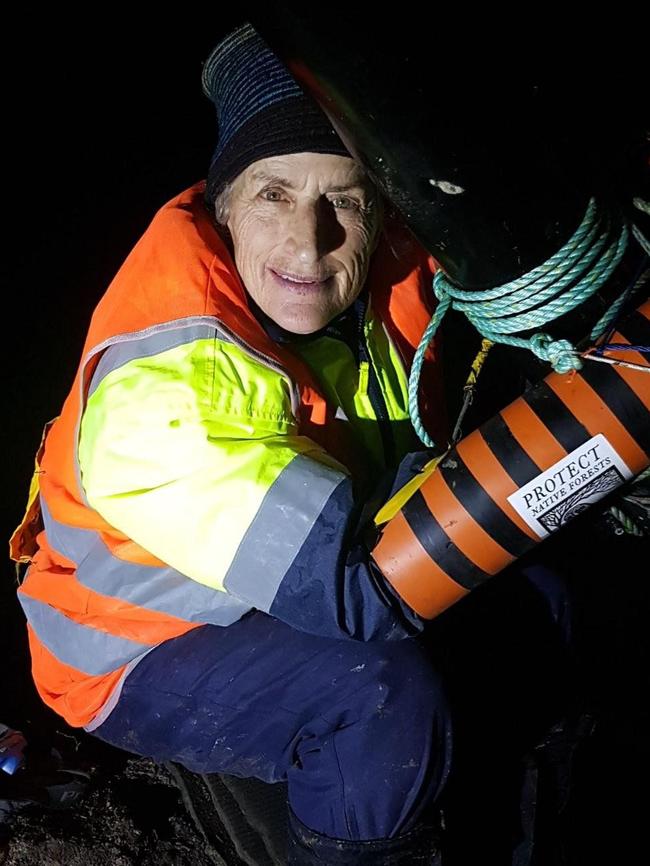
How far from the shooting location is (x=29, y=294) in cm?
225

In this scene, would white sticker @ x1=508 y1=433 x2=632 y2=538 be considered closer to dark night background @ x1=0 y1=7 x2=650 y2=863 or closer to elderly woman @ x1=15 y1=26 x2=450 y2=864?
elderly woman @ x1=15 y1=26 x2=450 y2=864

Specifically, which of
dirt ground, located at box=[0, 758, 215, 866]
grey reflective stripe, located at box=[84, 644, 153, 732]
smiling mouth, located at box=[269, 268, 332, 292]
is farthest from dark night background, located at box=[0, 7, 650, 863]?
smiling mouth, located at box=[269, 268, 332, 292]

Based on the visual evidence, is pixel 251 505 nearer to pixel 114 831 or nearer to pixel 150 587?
pixel 150 587

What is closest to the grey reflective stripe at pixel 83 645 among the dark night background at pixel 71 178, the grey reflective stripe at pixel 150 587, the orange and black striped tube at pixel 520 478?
the grey reflective stripe at pixel 150 587

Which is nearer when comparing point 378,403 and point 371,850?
point 371,850

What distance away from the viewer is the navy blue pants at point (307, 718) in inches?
49.6

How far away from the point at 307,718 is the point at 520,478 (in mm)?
583

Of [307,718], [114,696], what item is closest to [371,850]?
[307,718]

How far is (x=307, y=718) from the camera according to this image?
4.43 ft

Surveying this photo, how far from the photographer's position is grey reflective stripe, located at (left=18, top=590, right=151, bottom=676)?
56.0 inches

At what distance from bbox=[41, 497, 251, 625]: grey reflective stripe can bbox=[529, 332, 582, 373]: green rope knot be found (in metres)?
0.62

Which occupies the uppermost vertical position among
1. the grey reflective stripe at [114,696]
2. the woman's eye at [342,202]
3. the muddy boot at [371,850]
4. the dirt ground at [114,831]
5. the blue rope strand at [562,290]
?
the woman's eye at [342,202]

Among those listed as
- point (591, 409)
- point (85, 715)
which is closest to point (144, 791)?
point (85, 715)

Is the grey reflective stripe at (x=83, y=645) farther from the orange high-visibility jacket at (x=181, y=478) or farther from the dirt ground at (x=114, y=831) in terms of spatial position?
the dirt ground at (x=114, y=831)
